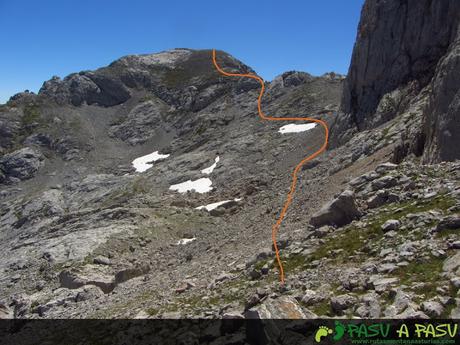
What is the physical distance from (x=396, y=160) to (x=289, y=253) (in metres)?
14.4

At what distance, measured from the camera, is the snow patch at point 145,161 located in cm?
10031

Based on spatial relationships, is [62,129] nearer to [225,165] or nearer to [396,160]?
[225,165]

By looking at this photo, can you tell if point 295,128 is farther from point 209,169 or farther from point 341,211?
point 341,211

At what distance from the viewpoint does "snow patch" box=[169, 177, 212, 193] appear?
68125 mm

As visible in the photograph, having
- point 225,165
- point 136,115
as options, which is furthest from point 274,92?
point 136,115

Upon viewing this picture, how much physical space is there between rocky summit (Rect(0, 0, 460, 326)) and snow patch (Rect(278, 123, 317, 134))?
660 mm

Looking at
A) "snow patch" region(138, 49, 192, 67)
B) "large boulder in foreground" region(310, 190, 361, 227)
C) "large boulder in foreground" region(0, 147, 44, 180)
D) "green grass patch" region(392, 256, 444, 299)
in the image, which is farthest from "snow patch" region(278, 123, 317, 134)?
"snow patch" region(138, 49, 192, 67)

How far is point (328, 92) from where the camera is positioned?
9875 centimetres

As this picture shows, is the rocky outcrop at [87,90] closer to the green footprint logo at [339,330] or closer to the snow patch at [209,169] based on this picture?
the snow patch at [209,169]

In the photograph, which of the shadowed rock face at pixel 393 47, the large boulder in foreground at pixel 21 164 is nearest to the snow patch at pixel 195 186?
the shadowed rock face at pixel 393 47

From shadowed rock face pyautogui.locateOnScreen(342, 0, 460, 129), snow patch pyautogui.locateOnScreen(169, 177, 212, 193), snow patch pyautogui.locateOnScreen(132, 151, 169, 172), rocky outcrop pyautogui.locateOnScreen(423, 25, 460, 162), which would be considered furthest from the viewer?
snow patch pyautogui.locateOnScreen(132, 151, 169, 172)

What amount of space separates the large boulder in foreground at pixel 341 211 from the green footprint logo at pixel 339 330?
1104cm

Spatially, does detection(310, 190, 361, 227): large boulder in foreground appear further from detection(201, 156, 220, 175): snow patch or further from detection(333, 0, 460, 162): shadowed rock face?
detection(201, 156, 220, 175): snow patch

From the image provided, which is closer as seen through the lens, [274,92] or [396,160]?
[396,160]
